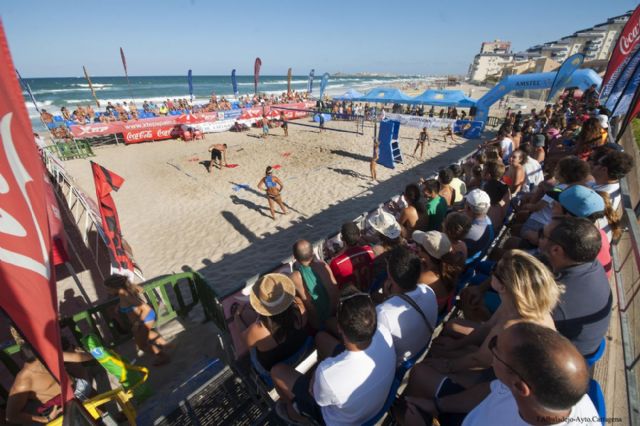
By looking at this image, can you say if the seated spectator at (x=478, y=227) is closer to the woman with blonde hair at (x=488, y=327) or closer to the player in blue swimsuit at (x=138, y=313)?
the woman with blonde hair at (x=488, y=327)

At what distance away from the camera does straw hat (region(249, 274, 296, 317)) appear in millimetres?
2416

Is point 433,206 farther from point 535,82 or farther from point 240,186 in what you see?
point 535,82

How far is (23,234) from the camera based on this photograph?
1365 mm

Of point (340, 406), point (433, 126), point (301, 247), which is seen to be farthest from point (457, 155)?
point (340, 406)

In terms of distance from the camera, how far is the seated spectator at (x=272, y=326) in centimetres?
243

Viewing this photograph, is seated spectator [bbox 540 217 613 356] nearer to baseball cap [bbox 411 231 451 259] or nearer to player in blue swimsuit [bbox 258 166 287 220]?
baseball cap [bbox 411 231 451 259]

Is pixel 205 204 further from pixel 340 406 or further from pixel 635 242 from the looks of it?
pixel 635 242

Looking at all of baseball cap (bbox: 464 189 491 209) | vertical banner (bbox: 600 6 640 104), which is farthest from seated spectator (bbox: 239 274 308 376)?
vertical banner (bbox: 600 6 640 104)

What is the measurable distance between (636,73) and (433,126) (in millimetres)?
14010

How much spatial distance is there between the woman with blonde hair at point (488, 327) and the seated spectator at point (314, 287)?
1110mm

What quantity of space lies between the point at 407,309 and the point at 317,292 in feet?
3.50

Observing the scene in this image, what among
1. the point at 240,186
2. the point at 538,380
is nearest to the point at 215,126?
the point at 240,186

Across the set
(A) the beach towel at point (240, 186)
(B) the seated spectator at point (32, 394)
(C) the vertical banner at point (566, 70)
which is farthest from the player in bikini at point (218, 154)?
(C) the vertical banner at point (566, 70)

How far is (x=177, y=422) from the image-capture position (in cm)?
259
